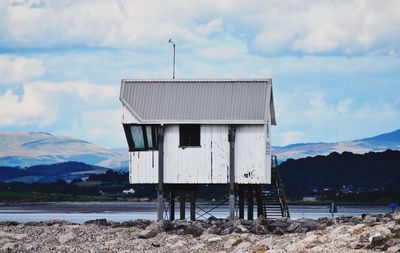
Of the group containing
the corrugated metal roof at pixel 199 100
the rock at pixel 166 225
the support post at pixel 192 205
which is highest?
the corrugated metal roof at pixel 199 100

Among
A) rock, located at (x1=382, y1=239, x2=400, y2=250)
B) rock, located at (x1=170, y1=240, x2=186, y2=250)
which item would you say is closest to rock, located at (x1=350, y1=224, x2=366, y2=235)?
rock, located at (x1=382, y1=239, x2=400, y2=250)

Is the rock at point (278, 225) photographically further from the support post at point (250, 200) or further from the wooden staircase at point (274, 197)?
the support post at point (250, 200)

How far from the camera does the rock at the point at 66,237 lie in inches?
2090

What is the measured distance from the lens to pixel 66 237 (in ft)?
175

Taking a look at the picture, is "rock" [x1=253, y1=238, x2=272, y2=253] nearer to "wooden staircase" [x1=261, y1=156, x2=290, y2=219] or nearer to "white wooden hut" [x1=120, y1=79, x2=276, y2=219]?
"white wooden hut" [x1=120, y1=79, x2=276, y2=219]

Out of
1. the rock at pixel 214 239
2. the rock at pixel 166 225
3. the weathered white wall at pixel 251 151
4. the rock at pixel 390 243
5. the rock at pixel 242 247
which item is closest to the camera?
the rock at pixel 390 243

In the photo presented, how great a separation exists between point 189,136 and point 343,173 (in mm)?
118683

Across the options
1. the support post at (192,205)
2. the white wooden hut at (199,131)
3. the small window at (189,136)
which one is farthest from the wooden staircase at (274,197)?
the small window at (189,136)

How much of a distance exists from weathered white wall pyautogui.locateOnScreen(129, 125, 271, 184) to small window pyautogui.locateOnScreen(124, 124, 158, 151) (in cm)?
47

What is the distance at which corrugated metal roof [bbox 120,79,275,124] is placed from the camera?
58281 millimetres

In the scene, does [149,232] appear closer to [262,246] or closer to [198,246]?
[198,246]

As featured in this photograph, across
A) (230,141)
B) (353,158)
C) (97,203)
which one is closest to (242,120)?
(230,141)

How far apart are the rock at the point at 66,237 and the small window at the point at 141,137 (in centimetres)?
673

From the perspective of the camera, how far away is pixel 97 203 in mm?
158750
